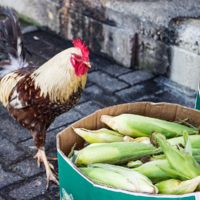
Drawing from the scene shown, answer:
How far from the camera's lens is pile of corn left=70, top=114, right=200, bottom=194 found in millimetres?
1416

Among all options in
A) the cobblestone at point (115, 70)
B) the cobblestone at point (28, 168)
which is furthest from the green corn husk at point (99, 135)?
the cobblestone at point (115, 70)

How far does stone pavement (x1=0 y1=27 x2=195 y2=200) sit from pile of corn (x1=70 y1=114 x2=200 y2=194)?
0.92m

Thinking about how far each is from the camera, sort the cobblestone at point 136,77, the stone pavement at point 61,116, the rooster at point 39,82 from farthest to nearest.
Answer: the cobblestone at point 136,77, the stone pavement at point 61,116, the rooster at point 39,82

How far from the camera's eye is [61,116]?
3.39m

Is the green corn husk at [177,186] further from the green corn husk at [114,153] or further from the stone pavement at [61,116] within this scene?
the stone pavement at [61,116]

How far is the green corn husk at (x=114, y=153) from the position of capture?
163cm

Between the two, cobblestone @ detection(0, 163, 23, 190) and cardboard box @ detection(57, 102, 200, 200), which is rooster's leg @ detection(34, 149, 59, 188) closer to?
cobblestone @ detection(0, 163, 23, 190)

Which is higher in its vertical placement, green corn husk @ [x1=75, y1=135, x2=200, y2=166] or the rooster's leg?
green corn husk @ [x1=75, y1=135, x2=200, y2=166]

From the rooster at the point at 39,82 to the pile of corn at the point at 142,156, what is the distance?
567 millimetres

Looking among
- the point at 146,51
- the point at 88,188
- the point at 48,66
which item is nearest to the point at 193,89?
the point at 146,51

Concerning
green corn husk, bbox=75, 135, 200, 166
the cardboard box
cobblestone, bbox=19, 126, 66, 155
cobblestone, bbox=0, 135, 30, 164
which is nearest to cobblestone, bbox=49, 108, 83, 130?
cobblestone, bbox=19, 126, 66, 155

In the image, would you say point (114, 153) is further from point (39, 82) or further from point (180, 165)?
point (39, 82)

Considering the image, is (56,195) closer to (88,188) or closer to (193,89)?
(88,188)

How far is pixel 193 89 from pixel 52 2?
9.08 ft
